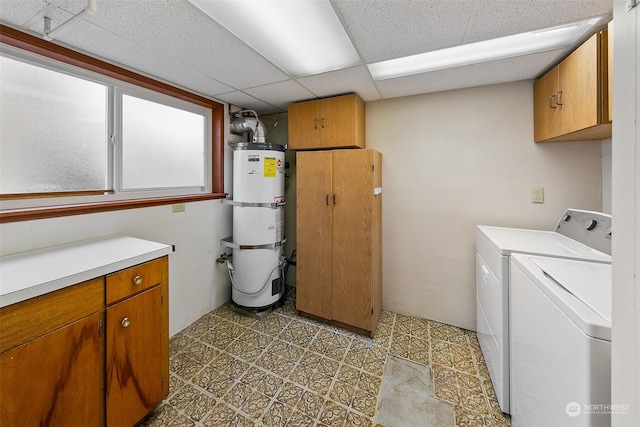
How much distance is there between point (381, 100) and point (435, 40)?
1018 millimetres

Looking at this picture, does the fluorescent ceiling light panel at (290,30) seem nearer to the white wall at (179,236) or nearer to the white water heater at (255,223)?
the white water heater at (255,223)

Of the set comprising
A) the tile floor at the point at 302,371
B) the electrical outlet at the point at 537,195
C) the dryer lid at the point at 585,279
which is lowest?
the tile floor at the point at 302,371

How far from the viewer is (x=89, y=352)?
3.56 ft

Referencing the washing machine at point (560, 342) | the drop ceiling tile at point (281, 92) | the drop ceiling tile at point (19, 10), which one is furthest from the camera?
the drop ceiling tile at point (281, 92)

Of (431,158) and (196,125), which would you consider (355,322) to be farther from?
(196,125)

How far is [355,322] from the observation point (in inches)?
85.7

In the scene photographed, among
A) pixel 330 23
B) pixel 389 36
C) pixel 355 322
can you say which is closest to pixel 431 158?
pixel 389 36

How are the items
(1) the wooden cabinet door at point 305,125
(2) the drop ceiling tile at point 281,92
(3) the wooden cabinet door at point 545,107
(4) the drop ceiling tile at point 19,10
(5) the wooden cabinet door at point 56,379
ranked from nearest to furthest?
(5) the wooden cabinet door at point 56,379 → (4) the drop ceiling tile at point 19,10 → (3) the wooden cabinet door at point 545,107 → (2) the drop ceiling tile at point 281,92 → (1) the wooden cabinet door at point 305,125

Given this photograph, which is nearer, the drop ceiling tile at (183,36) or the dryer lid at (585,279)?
the dryer lid at (585,279)

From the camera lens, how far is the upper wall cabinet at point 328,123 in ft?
7.34

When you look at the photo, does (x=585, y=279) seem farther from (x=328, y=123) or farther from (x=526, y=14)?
(x=328, y=123)

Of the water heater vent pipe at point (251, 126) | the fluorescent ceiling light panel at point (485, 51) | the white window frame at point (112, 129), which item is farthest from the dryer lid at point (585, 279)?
the white window frame at point (112, 129)

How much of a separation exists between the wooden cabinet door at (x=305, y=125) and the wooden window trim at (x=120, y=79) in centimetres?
78

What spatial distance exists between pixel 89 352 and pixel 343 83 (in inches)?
92.4
